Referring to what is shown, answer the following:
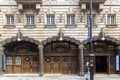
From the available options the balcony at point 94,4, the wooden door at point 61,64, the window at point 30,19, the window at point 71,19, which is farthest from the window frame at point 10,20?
the balcony at point 94,4

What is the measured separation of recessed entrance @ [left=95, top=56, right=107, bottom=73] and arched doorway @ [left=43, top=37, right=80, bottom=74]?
2.58 m

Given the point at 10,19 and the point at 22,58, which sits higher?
the point at 10,19

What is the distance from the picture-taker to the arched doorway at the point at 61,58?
36.0 meters

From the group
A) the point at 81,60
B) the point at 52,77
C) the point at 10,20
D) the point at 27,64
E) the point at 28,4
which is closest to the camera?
the point at 52,77

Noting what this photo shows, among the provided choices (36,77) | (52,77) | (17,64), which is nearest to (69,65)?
(52,77)

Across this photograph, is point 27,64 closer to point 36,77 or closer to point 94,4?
point 36,77

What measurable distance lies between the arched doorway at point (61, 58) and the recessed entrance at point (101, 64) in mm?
2578

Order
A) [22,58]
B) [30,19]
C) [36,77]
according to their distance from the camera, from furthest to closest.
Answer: [22,58]
[30,19]
[36,77]

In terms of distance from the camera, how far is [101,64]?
3712cm

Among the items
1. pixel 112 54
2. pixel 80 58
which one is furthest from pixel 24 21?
pixel 112 54

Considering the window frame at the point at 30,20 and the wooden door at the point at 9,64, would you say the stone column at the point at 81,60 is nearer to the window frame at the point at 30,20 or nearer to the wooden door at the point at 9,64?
the window frame at the point at 30,20

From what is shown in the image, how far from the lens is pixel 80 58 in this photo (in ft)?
114

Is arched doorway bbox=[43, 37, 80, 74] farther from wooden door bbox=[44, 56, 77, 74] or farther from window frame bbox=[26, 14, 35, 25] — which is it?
window frame bbox=[26, 14, 35, 25]

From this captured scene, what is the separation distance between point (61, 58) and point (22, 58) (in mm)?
4318
